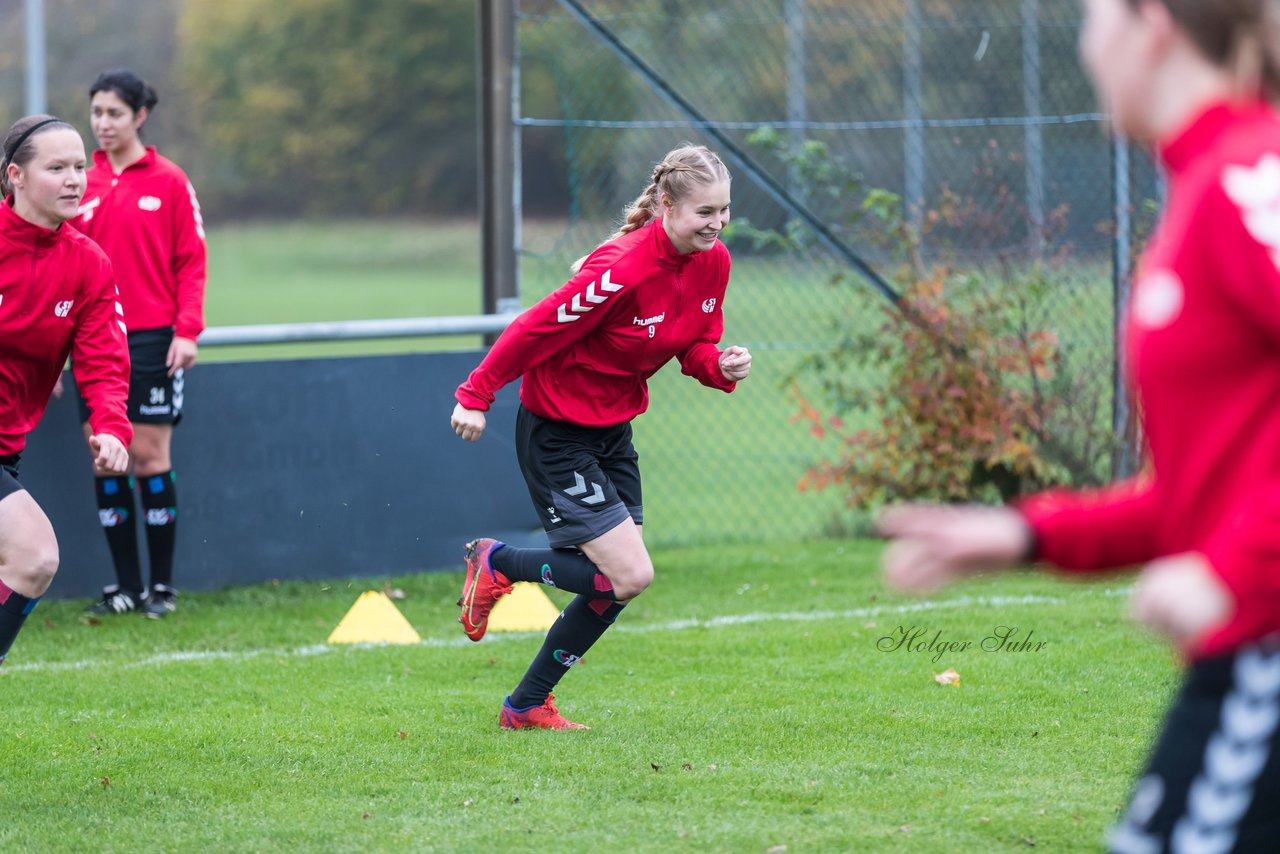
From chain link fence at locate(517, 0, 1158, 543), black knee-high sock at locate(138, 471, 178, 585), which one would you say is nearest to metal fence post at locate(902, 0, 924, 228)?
chain link fence at locate(517, 0, 1158, 543)

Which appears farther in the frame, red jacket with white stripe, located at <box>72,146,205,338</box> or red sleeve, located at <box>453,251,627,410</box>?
red jacket with white stripe, located at <box>72,146,205,338</box>

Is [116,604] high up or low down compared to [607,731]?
down

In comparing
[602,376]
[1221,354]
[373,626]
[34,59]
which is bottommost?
[373,626]

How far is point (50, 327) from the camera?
4738mm

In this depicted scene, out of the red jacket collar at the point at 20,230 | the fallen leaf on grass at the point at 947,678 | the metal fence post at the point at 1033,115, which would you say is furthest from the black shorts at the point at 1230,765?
the metal fence post at the point at 1033,115

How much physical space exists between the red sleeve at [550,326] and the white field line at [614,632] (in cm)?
176

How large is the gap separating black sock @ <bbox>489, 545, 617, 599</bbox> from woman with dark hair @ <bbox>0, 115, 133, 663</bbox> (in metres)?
1.33

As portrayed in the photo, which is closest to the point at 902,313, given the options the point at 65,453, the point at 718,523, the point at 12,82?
the point at 718,523

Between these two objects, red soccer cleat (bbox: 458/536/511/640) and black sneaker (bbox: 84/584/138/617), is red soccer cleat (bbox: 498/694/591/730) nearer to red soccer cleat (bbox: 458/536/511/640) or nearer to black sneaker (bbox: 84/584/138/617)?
red soccer cleat (bbox: 458/536/511/640)

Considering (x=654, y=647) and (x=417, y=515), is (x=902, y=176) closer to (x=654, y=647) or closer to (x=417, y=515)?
(x=417, y=515)

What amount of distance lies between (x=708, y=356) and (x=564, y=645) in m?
1.05

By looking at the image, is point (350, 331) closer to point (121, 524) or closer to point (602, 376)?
point (121, 524)

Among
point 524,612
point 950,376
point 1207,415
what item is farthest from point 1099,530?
point 950,376

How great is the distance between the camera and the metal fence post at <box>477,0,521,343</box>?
7961mm
